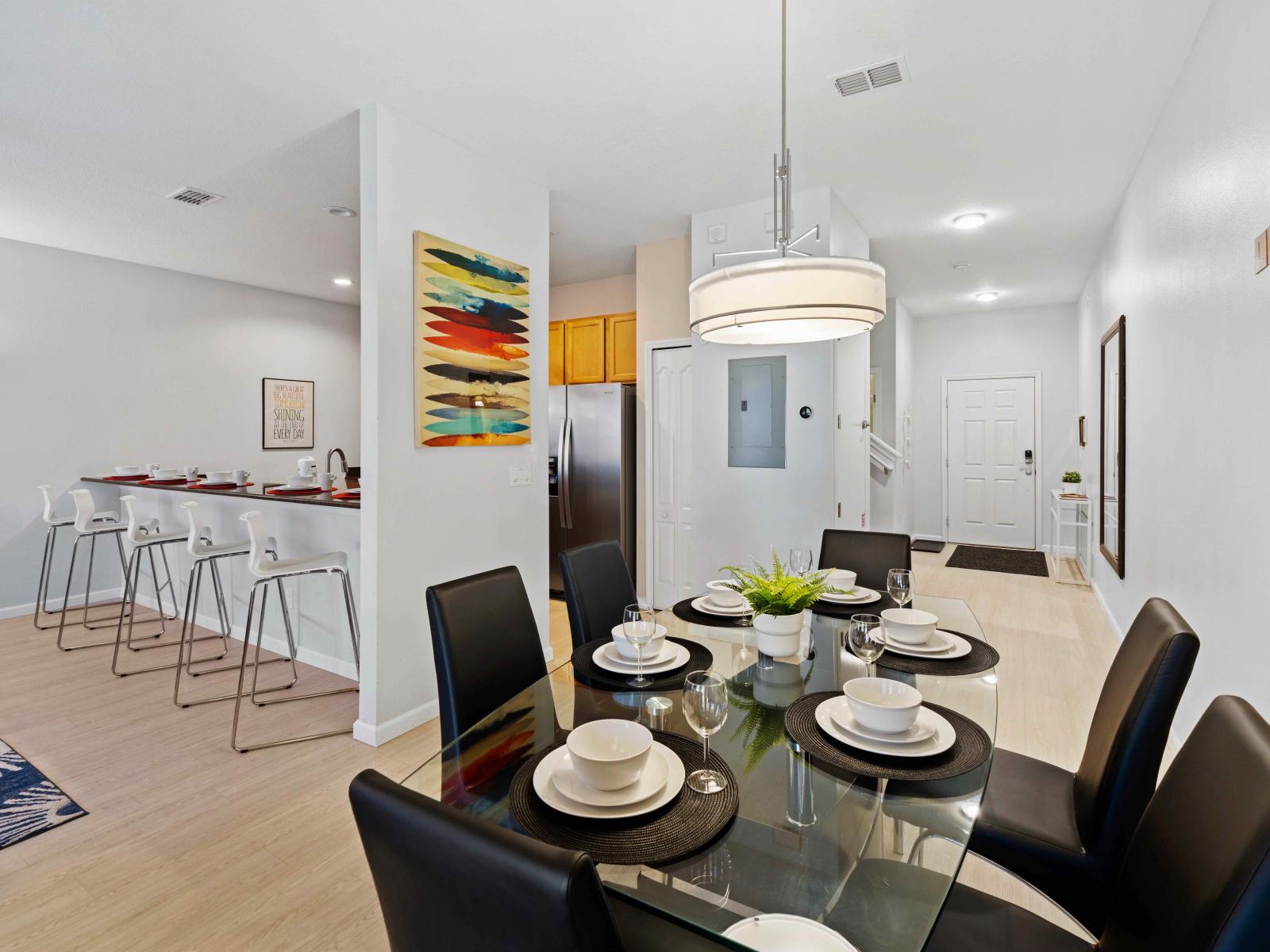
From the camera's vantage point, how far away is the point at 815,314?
1.62m

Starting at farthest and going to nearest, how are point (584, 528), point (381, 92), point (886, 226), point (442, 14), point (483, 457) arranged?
point (584, 528) < point (886, 226) < point (483, 457) < point (381, 92) < point (442, 14)

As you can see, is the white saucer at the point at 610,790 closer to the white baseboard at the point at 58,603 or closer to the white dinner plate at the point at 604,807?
the white dinner plate at the point at 604,807

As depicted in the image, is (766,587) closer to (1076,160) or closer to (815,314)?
(815,314)

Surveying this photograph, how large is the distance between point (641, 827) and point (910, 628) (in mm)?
1063

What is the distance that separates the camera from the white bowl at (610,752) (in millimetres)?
1062

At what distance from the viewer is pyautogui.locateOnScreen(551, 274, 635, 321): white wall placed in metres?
5.34

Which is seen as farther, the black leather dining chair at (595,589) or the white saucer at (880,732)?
the black leather dining chair at (595,589)

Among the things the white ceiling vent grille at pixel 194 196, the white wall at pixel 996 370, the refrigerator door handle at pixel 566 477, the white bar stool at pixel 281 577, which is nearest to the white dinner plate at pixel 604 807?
the white bar stool at pixel 281 577

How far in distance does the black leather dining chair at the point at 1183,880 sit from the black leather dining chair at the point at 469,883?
49 centimetres

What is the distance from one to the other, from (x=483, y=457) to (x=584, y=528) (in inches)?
69.6

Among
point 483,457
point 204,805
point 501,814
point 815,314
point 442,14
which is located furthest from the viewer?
point 483,457

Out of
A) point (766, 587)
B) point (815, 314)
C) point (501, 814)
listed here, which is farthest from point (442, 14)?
point (501, 814)

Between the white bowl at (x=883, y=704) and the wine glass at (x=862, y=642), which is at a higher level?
the wine glass at (x=862, y=642)

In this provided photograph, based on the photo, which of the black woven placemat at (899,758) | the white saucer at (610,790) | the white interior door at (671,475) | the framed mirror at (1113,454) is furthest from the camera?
the white interior door at (671,475)
